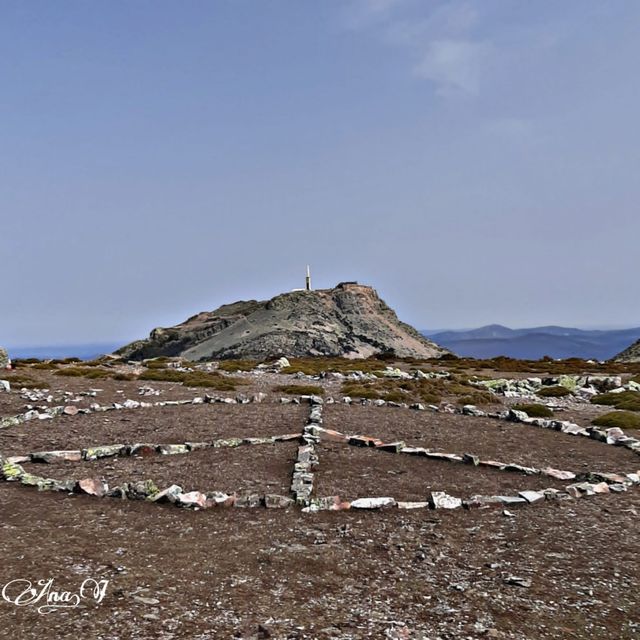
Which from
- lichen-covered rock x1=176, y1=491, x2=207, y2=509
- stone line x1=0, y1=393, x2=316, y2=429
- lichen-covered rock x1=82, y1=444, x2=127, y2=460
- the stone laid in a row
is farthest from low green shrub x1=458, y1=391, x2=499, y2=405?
lichen-covered rock x1=176, y1=491, x2=207, y2=509

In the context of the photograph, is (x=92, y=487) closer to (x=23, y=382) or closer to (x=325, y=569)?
(x=325, y=569)

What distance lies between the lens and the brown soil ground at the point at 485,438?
59.6ft

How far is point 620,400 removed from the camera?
107ft

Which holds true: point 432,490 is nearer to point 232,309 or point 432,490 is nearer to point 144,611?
point 144,611

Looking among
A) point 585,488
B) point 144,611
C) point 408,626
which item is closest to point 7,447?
point 144,611

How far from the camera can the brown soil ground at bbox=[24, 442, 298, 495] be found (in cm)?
1458

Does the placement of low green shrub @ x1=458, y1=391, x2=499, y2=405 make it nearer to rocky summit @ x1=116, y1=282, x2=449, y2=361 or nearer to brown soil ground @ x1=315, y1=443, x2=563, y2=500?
brown soil ground @ x1=315, y1=443, x2=563, y2=500

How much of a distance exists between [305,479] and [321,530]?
10.5ft

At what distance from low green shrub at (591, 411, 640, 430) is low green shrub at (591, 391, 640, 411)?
18.1ft

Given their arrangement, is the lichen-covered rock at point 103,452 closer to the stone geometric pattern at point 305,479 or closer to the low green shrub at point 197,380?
the stone geometric pattern at point 305,479

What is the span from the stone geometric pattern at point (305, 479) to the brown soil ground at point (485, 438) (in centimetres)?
107

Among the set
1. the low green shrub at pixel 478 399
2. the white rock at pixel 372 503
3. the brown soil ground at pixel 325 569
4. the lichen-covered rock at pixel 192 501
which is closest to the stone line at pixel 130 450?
the brown soil ground at pixel 325 569

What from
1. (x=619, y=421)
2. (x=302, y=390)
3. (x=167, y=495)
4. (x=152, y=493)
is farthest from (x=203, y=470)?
(x=619, y=421)

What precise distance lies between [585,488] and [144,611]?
1160cm
